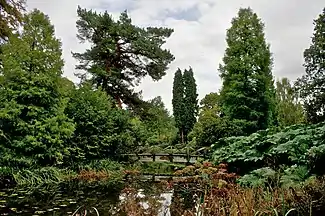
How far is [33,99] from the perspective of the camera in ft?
44.0

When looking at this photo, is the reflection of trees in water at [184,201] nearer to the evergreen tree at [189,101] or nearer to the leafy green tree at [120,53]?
the leafy green tree at [120,53]

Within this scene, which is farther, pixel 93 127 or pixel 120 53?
pixel 120 53

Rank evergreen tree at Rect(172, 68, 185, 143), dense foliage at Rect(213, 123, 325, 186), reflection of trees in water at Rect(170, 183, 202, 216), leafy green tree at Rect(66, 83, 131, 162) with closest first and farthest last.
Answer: dense foliage at Rect(213, 123, 325, 186)
reflection of trees in water at Rect(170, 183, 202, 216)
leafy green tree at Rect(66, 83, 131, 162)
evergreen tree at Rect(172, 68, 185, 143)

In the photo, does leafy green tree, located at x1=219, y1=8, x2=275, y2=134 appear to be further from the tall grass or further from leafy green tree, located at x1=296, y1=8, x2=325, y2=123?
the tall grass

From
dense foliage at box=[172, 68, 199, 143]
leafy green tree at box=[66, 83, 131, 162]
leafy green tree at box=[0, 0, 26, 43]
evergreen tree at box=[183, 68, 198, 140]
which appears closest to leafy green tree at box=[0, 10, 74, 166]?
leafy green tree at box=[66, 83, 131, 162]

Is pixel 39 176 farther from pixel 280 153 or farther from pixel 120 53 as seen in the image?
pixel 120 53

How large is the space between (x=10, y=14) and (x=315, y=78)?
16.9m

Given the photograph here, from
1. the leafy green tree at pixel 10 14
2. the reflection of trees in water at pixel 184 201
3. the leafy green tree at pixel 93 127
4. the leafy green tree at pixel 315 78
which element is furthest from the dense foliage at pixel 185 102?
the reflection of trees in water at pixel 184 201

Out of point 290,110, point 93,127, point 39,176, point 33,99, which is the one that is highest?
point 290,110

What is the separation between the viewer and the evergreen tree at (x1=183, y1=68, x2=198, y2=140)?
32312mm

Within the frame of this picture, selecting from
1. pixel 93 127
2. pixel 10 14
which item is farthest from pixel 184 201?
pixel 93 127

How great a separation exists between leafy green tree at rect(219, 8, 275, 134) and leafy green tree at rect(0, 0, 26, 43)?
13.5 meters

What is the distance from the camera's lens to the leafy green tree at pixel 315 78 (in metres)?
19.3

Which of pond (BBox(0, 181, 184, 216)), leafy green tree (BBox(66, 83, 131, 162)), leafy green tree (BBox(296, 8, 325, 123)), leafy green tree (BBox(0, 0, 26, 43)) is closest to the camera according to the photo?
pond (BBox(0, 181, 184, 216))
